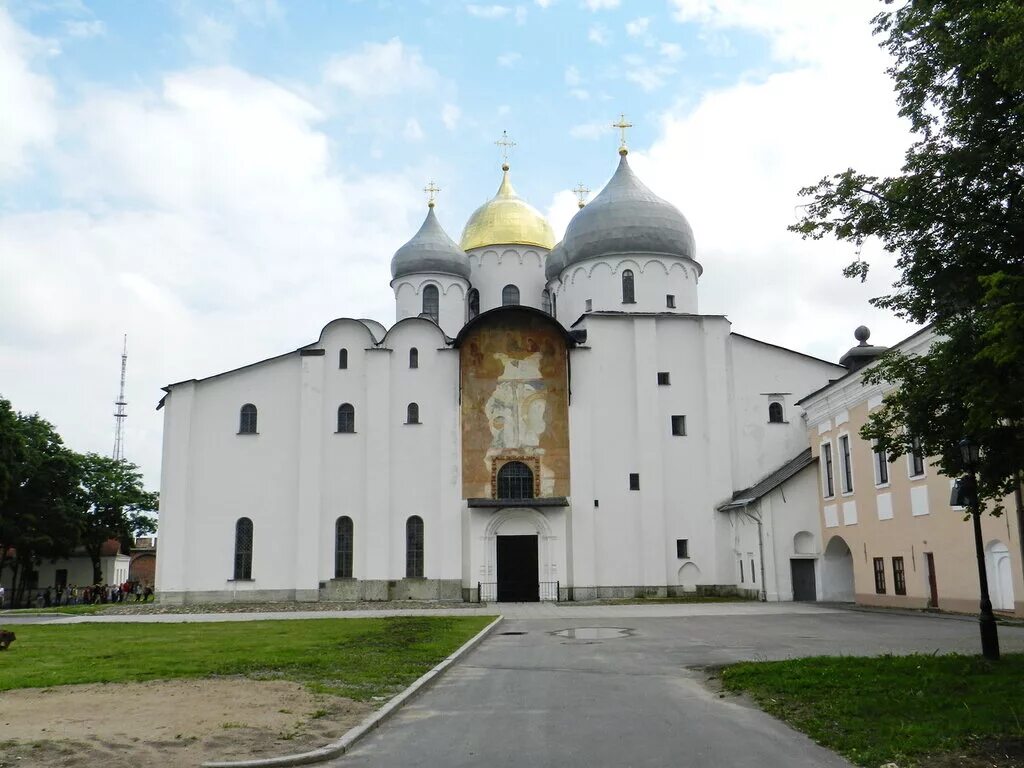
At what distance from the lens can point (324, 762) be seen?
7.62 meters

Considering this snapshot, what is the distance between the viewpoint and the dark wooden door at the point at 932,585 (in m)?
23.7

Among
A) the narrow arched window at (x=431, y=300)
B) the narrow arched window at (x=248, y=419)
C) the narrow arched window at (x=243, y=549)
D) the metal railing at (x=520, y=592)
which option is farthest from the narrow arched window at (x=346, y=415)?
the narrow arched window at (x=431, y=300)

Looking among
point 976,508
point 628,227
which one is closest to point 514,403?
point 628,227

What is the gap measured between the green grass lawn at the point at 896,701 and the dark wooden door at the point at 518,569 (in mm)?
23001

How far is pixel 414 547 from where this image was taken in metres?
35.6

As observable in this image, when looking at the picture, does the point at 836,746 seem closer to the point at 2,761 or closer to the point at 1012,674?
the point at 1012,674

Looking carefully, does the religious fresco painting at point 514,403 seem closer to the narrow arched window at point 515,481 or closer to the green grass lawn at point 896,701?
the narrow arched window at point 515,481

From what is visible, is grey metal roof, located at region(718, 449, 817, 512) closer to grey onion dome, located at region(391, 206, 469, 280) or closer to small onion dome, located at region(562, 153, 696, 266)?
small onion dome, located at region(562, 153, 696, 266)

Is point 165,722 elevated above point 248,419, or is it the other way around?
point 248,419

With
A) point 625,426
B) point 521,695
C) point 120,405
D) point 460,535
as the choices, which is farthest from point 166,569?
point 120,405

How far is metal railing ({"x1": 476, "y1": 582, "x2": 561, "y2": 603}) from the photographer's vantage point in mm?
34938

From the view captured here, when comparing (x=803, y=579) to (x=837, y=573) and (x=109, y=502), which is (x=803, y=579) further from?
(x=109, y=502)

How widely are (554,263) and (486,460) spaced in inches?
495

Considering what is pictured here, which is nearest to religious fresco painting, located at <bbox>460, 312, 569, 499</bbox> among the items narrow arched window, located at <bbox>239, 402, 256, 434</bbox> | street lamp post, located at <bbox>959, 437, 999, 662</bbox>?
narrow arched window, located at <bbox>239, 402, 256, 434</bbox>
